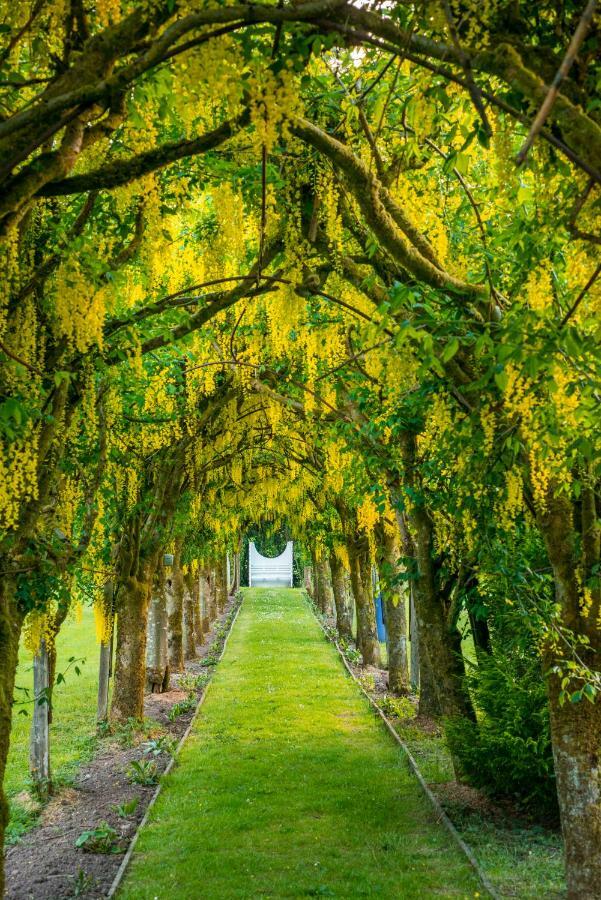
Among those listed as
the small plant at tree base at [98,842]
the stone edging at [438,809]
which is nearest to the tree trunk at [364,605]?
the stone edging at [438,809]

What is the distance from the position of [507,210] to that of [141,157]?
324cm

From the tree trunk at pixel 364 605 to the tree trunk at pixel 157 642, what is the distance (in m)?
4.11

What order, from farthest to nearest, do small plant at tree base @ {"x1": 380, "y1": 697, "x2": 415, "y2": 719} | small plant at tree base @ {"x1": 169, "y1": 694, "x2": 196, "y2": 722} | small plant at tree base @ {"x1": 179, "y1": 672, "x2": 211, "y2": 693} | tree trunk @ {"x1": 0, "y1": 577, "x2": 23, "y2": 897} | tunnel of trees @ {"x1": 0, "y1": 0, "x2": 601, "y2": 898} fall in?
small plant at tree base @ {"x1": 179, "y1": 672, "x2": 211, "y2": 693} → small plant at tree base @ {"x1": 169, "y1": 694, "x2": 196, "y2": 722} → small plant at tree base @ {"x1": 380, "y1": 697, "x2": 415, "y2": 719} → tree trunk @ {"x1": 0, "y1": 577, "x2": 23, "y2": 897} → tunnel of trees @ {"x1": 0, "y1": 0, "x2": 601, "y2": 898}

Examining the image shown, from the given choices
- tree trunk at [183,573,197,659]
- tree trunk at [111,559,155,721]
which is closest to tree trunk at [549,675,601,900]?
tree trunk at [111,559,155,721]

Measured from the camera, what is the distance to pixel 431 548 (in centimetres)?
754

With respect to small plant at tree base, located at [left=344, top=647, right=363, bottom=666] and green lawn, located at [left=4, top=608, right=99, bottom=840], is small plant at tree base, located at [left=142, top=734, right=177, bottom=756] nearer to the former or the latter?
green lawn, located at [left=4, top=608, right=99, bottom=840]

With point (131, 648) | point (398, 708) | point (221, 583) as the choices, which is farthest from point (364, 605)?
point (221, 583)

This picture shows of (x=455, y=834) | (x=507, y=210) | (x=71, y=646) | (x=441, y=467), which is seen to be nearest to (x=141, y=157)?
(x=507, y=210)

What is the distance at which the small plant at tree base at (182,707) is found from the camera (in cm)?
1108

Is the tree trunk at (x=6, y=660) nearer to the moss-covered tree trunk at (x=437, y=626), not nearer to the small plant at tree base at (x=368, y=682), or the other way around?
the moss-covered tree trunk at (x=437, y=626)

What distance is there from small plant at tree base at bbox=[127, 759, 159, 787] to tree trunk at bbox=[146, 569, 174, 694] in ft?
13.8

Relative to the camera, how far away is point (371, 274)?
4.12 meters

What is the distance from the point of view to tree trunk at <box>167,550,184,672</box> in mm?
14789

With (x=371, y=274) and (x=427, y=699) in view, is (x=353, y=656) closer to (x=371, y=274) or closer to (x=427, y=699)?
(x=427, y=699)
